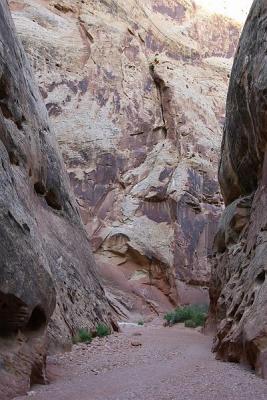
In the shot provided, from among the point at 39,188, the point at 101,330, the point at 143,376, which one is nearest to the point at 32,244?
the point at 143,376

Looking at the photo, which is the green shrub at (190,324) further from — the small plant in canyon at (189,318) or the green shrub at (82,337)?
the green shrub at (82,337)

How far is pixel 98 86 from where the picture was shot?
2919cm

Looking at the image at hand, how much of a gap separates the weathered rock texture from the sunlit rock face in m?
9.57

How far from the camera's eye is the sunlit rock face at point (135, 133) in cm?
2419

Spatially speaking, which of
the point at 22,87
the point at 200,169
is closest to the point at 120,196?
the point at 200,169

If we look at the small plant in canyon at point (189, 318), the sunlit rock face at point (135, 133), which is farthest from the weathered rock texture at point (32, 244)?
the sunlit rock face at point (135, 133)

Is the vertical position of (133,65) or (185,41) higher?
(185,41)

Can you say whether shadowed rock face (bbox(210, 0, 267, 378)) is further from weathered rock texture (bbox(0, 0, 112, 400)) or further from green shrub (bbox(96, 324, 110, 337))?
weathered rock texture (bbox(0, 0, 112, 400))

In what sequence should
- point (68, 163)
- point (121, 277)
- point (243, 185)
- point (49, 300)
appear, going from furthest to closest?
point (68, 163) < point (121, 277) < point (243, 185) < point (49, 300)

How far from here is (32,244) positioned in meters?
5.90

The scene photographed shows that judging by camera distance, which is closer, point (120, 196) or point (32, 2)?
point (120, 196)

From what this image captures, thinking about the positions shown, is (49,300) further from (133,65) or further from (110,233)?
(133,65)

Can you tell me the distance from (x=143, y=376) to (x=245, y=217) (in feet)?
20.5

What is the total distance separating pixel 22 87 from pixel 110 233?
49.0 feet
